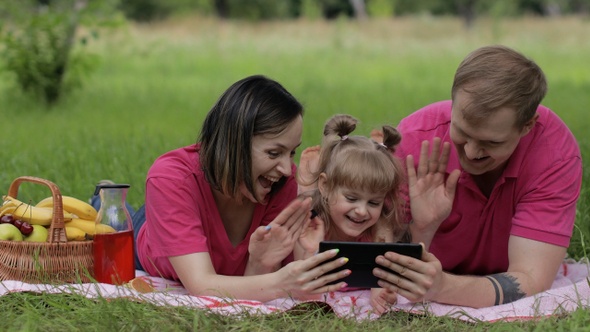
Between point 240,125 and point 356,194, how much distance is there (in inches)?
26.7

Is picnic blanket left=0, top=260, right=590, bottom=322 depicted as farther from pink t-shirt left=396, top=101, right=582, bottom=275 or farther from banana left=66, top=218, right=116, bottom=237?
banana left=66, top=218, right=116, bottom=237

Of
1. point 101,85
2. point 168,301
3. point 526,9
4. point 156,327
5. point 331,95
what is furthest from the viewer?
point 526,9

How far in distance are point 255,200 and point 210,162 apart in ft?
0.91

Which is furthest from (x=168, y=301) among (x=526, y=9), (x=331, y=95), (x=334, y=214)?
(x=526, y=9)

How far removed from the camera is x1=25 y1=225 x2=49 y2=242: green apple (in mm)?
4551

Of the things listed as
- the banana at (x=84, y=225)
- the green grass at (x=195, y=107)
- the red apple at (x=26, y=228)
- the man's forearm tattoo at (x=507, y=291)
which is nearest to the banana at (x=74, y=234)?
the banana at (x=84, y=225)

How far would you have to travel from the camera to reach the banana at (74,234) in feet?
15.1

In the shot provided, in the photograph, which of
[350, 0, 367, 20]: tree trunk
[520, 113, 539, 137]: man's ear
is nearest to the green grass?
[520, 113, 539, 137]: man's ear

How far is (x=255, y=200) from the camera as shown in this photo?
4.29 m

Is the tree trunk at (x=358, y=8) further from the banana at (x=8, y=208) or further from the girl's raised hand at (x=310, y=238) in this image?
the girl's raised hand at (x=310, y=238)

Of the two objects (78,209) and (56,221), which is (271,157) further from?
(78,209)

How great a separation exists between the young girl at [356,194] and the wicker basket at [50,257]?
1085 millimetres

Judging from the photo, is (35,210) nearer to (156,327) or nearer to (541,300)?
(156,327)

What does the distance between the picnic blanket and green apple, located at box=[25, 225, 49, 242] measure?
0.29 metres
